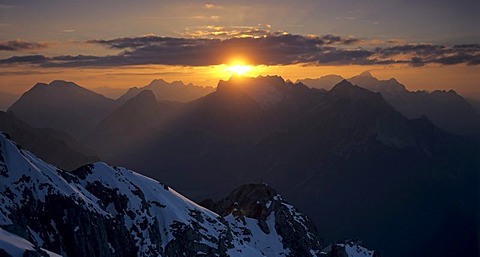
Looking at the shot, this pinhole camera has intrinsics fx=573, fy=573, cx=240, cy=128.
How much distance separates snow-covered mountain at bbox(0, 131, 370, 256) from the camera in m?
135

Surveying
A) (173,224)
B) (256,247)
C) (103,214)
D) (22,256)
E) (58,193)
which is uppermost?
(22,256)

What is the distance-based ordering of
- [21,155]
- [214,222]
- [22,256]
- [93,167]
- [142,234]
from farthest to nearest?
[214,222] → [93,167] → [142,234] → [21,155] → [22,256]

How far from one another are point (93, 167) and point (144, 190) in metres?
17.2

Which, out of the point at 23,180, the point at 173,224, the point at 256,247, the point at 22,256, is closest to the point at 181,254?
the point at 173,224

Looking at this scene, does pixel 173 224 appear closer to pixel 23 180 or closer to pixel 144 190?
pixel 144 190

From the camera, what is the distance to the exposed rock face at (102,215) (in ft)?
444

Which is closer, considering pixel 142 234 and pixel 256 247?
pixel 142 234

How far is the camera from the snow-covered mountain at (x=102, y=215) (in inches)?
5330

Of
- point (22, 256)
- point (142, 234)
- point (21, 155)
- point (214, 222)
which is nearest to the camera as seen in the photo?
point (22, 256)

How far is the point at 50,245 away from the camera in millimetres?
133625

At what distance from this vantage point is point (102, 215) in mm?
151625

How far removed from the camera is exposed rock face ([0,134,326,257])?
135 m

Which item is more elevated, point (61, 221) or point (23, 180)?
point (23, 180)

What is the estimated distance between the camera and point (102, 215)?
15162 centimetres
